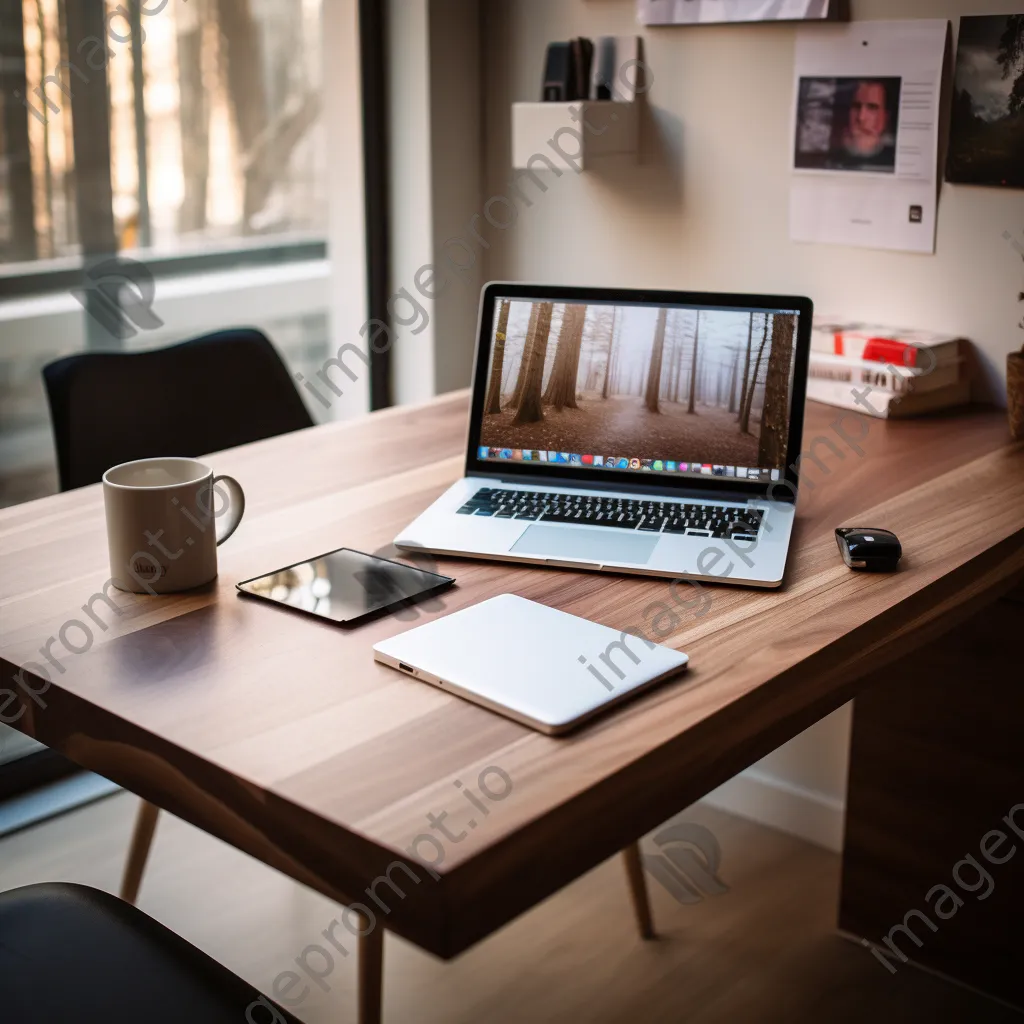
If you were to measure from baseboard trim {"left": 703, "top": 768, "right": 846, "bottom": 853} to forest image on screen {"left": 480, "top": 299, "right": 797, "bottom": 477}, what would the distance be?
2.80 ft

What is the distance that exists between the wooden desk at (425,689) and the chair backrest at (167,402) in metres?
0.27

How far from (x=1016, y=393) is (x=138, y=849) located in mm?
1356

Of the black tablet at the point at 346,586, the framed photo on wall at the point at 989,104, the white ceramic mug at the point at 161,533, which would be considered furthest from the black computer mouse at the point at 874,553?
the framed photo on wall at the point at 989,104

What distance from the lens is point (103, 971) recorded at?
106 cm

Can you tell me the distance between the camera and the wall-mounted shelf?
2033mm

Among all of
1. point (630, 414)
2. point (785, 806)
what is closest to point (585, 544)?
point (630, 414)

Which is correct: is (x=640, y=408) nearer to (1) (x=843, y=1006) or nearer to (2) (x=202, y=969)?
(2) (x=202, y=969)

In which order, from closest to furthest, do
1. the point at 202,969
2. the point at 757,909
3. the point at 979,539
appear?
the point at 202,969
the point at 979,539
the point at 757,909

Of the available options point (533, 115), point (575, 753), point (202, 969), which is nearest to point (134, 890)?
point (202, 969)

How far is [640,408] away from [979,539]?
40cm

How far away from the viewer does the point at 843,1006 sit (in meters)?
1.75

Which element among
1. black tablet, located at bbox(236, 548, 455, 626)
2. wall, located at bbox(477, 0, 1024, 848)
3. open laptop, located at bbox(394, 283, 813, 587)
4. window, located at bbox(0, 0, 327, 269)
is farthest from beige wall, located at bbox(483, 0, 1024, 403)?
black tablet, located at bbox(236, 548, 455, 626)

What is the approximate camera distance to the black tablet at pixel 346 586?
117 centimetres

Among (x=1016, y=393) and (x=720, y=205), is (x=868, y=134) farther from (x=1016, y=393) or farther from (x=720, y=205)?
(x=1016, y=393)
